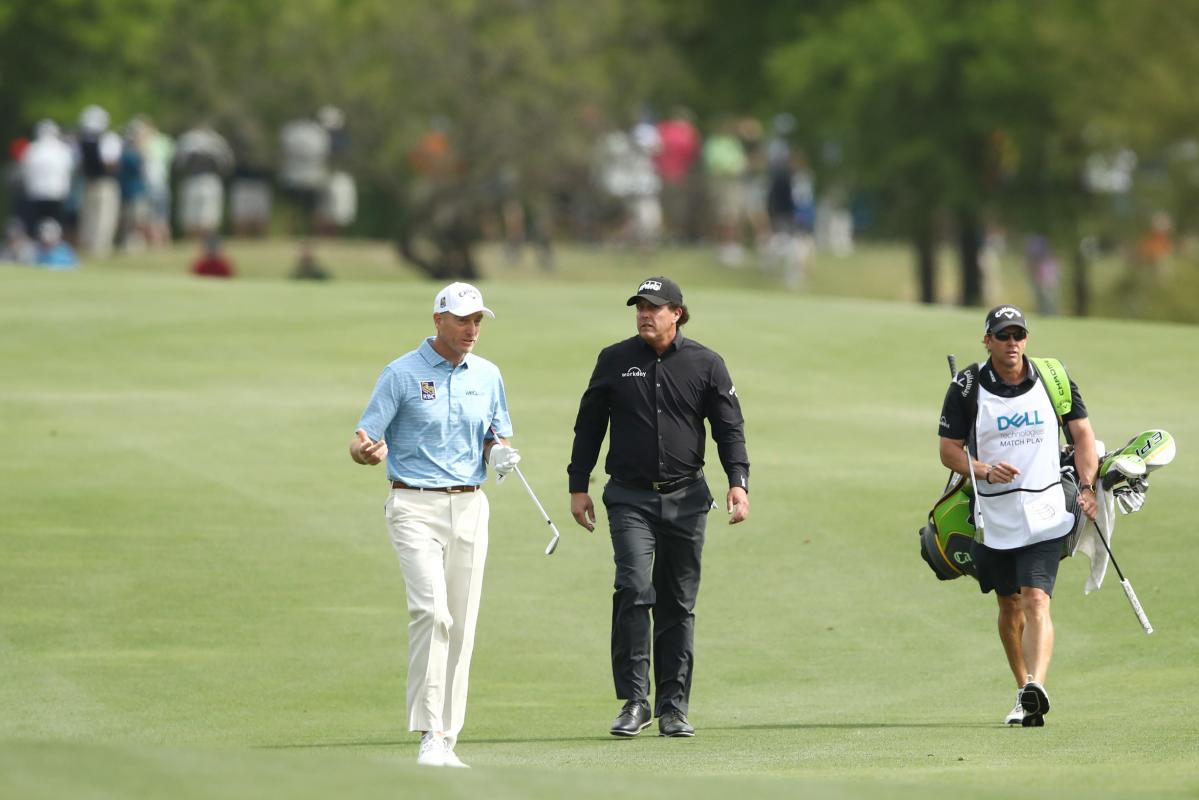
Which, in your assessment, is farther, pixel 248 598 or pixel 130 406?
pixel 130 406

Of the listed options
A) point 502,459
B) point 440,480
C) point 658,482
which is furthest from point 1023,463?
point 440,480

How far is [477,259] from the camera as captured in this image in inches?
1832

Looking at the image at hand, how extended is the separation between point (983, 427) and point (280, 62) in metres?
34.3

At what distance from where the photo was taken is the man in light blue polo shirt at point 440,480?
32.7 ft

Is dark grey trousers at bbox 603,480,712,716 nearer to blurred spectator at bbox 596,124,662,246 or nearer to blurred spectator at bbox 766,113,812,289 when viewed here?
blurred spectator at bbox 766,113,812,289

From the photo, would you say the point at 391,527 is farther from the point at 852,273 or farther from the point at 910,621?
the point at 852,273

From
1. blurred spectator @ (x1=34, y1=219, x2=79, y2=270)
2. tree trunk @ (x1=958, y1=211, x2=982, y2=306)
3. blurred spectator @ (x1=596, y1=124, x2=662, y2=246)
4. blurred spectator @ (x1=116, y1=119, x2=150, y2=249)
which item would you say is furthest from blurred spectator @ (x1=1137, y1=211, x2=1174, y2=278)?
blurred spectator @ (x1=34, y1=219, x2=79, y2=270)

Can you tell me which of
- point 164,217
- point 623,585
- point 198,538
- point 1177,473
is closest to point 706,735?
point 623,585

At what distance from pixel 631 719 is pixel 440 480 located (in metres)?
1.76

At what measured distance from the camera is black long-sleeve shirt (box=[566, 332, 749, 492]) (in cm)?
1118

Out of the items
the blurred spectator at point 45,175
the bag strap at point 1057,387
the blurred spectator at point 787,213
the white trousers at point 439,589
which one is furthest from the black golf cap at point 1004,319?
the blurred spectator at point 787,213

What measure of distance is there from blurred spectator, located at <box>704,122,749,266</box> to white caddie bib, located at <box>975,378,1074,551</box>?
107 feet

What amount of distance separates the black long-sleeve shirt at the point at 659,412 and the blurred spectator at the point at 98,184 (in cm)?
2698

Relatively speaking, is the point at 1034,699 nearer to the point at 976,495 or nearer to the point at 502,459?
the point at 976,495
